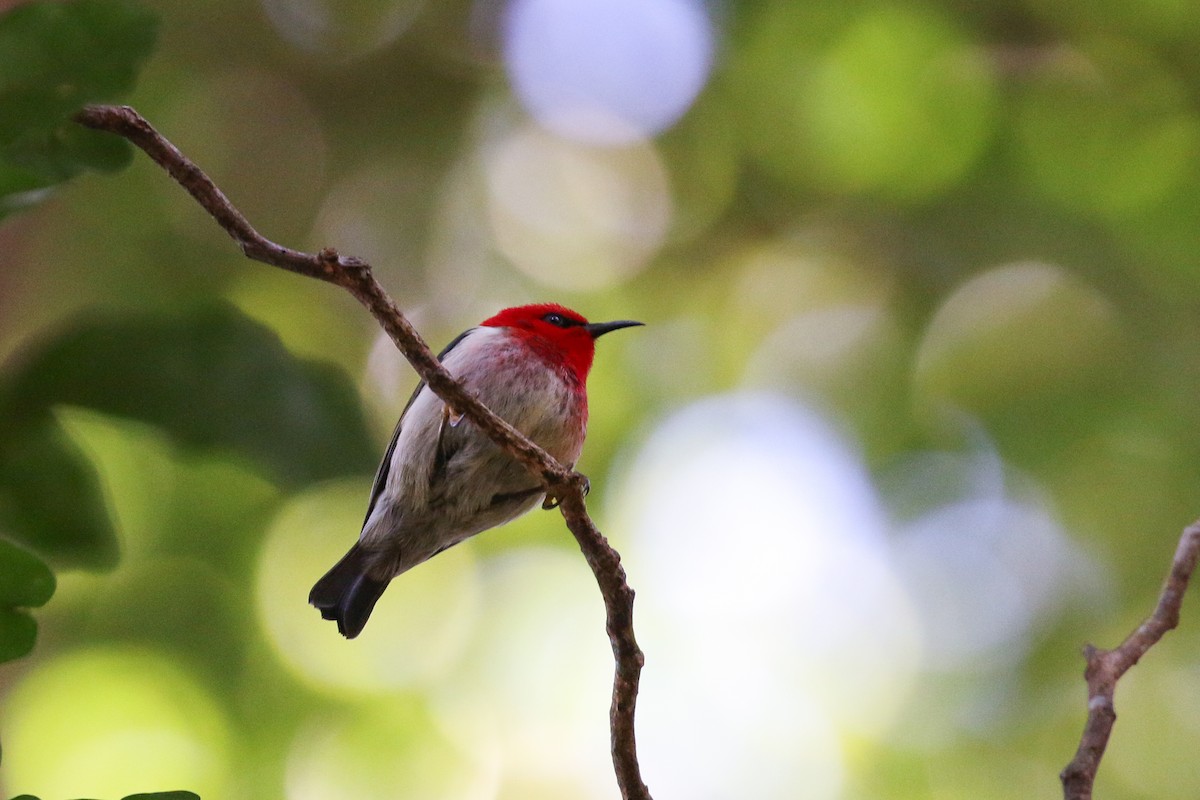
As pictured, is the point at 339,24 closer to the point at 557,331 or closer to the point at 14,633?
the point at 557,331

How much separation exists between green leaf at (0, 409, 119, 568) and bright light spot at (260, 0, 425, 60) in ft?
16.8

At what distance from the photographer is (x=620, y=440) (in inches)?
262

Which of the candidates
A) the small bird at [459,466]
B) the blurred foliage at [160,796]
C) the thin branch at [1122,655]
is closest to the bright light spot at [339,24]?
the small bird at [459,466]

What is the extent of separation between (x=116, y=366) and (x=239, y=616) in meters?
3.88

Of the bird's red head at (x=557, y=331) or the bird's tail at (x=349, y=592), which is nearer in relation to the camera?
the bird's tail at (x=349, y=592)

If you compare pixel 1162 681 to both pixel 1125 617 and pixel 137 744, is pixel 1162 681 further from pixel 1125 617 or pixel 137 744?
pixel 137 744

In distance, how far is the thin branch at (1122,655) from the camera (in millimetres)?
2260

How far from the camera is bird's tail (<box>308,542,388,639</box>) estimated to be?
3523 millimetres

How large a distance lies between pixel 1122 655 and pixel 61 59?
2269mm

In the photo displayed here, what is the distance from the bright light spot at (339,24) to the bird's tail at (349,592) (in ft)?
12.6

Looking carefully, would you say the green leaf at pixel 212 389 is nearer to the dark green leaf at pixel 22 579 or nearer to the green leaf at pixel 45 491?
the green leaf at pixel 45 491

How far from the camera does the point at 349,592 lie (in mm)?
3555

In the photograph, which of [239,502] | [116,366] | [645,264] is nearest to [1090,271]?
[645,264]

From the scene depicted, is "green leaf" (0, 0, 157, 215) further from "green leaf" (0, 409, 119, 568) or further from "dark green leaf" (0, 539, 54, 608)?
"green leaf" (0, 409, 119, 568)
